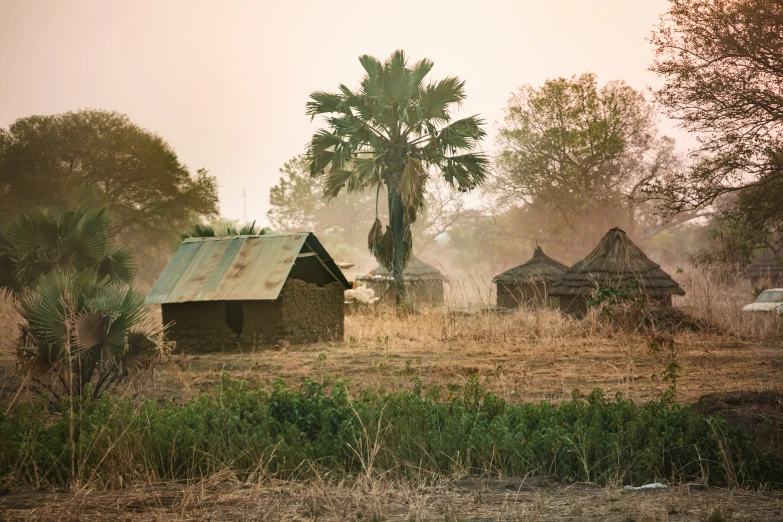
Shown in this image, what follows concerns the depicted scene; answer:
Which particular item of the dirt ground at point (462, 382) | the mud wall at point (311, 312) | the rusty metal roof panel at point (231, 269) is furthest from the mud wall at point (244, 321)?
the dirt ground at point (462, 382)

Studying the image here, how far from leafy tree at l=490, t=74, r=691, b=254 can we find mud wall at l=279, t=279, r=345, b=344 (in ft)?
85.5

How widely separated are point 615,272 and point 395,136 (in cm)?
762

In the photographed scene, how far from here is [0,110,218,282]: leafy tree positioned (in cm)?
3694

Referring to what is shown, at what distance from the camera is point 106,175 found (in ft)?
128

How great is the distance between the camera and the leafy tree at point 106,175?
121ft

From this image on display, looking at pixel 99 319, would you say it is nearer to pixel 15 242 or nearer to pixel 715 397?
pixel 715 397

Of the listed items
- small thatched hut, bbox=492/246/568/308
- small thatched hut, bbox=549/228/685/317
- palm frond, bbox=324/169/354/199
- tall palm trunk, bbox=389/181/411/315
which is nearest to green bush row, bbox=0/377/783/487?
small thatched hut, bbox=549/228/685/317

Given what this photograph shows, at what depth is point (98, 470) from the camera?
668 centimetres

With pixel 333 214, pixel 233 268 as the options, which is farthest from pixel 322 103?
pixel 333 214

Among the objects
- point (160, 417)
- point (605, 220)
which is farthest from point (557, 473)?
point (605, 220)

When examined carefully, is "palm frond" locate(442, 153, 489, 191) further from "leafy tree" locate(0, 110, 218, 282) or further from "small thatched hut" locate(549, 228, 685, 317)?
"leafy tree" locate(0, 110, 218, 282)

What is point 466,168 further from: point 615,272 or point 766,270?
point 766,270

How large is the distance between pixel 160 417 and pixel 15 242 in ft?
36.6

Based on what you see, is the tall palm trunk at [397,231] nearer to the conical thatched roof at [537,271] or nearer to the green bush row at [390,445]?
the conical thatched roof at [537,271]
